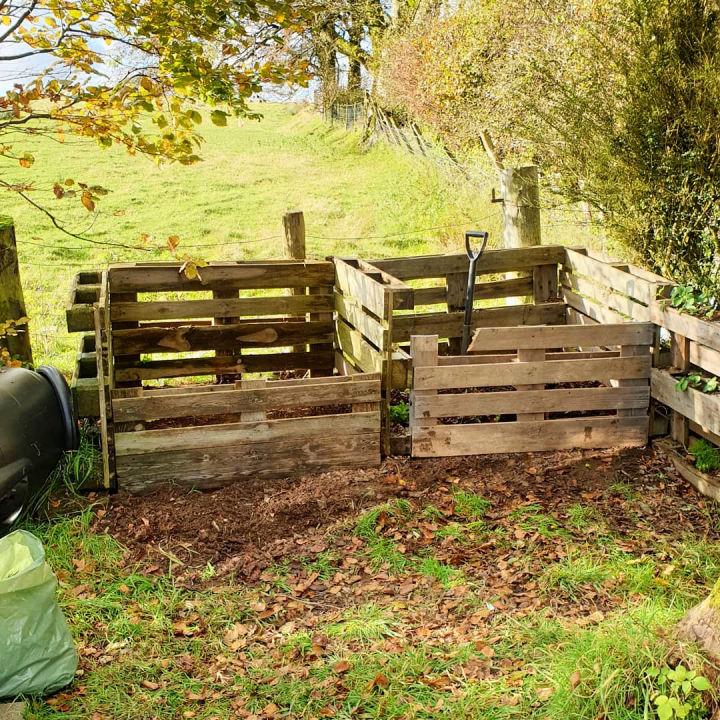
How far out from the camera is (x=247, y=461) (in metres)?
5.84

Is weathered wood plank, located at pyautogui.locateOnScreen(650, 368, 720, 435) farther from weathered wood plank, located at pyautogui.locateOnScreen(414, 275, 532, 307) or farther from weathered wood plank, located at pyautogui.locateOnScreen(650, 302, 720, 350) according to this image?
weathered wood plank, located at pyautogui.locateOnScreen(414, 275, 532, 307)

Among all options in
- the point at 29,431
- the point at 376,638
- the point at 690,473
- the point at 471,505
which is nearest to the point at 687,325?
the point at 690,473

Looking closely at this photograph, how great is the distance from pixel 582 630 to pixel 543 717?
676 millimetres

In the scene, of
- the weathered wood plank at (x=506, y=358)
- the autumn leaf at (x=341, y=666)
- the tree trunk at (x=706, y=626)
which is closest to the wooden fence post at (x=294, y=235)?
the weathered wood plank at (x=506, y=358)

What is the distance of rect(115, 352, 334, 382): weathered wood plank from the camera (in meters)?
7.52

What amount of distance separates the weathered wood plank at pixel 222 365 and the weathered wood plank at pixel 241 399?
1.74 metres

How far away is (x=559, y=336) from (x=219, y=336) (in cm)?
313

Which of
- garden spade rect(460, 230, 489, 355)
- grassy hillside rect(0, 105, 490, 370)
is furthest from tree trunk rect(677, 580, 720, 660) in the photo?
grassy hillside rect(0, 105, 490, 370)

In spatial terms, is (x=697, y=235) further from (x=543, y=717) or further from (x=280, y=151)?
(x=280, y=151)

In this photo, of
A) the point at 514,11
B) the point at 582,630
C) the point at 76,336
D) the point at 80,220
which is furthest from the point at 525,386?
the point at 80,220

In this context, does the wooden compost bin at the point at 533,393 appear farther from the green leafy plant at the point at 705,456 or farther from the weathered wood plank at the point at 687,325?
the green leafy plant at the point at 705,456

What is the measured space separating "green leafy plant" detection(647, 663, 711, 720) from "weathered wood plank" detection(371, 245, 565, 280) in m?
4.76

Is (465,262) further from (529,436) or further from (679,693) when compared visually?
(679,693)

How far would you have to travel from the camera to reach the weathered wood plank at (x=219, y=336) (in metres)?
7.29
